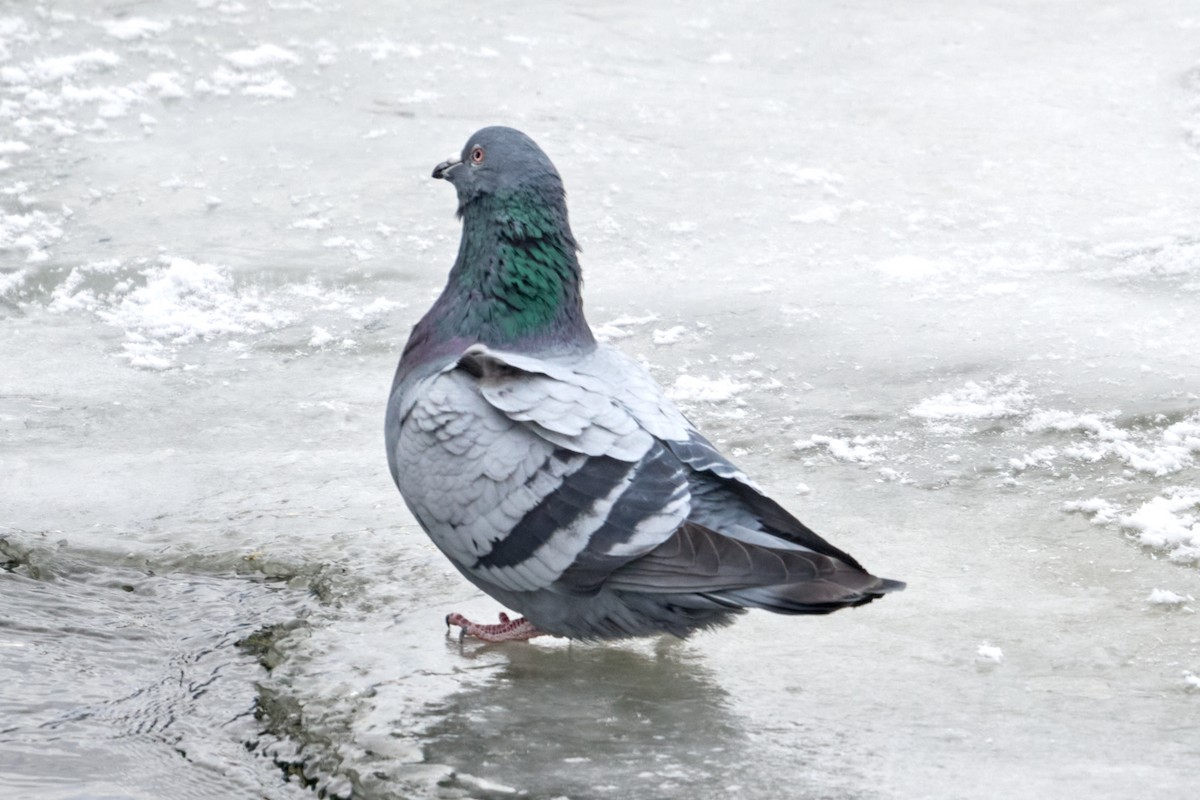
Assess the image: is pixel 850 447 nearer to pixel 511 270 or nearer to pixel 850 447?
pixel 850 447

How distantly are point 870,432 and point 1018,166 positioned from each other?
2740mm

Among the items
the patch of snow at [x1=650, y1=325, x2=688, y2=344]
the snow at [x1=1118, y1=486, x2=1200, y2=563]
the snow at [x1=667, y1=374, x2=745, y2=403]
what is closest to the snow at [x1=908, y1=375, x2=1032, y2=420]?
the snow at [x1=667, y1=374, x2=745, y2=403]

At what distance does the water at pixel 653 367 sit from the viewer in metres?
2.78

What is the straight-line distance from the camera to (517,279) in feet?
11.0

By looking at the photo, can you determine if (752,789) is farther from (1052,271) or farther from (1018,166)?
(1018,166)

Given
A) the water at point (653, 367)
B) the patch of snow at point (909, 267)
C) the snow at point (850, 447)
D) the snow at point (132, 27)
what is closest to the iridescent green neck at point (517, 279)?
the water at point (653, 367)

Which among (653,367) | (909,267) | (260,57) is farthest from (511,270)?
(260,57)

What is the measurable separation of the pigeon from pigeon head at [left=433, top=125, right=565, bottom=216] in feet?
0.62

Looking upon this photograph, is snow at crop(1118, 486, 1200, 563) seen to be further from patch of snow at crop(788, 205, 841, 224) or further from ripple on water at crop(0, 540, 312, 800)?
patch of snow at crop(788, 205, 841, 224)

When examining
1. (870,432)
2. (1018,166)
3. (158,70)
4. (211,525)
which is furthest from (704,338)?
(158,70)

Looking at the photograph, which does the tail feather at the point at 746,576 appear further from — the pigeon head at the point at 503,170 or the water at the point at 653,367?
the pigeon head at the point at 503,170

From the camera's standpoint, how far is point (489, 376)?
3.09 meters

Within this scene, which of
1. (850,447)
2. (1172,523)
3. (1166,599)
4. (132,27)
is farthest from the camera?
(132,27)

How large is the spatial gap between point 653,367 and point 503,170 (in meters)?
1.36
